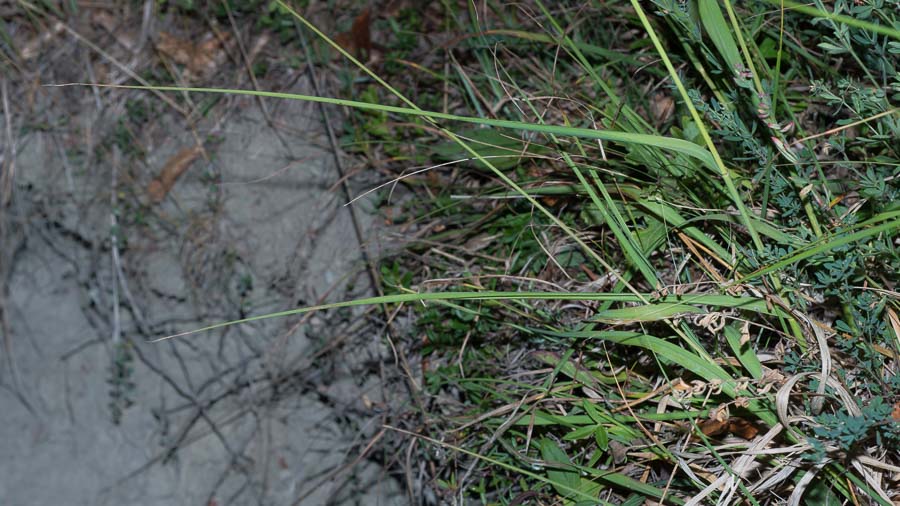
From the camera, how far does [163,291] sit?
6.49 feet

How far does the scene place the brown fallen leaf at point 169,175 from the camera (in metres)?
1.94

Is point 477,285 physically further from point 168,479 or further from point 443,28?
point 168,479

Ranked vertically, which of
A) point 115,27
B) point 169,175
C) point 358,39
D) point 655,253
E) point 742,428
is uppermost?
point 115,27

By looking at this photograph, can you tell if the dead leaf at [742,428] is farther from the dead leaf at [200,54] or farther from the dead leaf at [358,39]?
the dead leaf at [200,54]

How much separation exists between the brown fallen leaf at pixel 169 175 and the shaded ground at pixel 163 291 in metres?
0.02

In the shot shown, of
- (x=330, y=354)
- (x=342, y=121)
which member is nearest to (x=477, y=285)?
(x=330, y=354)

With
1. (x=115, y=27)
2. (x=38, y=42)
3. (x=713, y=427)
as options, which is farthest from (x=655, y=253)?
(x=38, y=42)

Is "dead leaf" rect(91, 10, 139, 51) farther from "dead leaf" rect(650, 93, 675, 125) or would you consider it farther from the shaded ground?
"dead leaf" rect(650, 93, 675, 125)

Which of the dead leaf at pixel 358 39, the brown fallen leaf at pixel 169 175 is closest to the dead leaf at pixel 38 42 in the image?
the brown fallen leaf at pixel 169 175

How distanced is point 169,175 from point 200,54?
367mm

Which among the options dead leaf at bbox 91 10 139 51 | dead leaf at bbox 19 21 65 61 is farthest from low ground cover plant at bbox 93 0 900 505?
dead leaf at bbox 19 21 65 61

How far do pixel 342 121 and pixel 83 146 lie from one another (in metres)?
0.82

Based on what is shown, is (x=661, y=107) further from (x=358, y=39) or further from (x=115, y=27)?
(x=115, y=27)

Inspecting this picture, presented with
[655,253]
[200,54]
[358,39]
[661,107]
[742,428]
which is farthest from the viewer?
[200,54]
